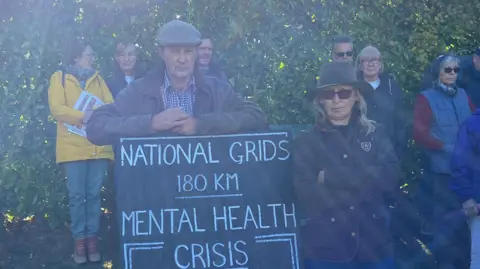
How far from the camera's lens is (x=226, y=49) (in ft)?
21.0

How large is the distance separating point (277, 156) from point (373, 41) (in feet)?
8.73

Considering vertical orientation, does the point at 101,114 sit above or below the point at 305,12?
below

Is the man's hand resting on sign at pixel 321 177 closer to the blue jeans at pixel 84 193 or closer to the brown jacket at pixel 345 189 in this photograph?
the brown jacket at pixel 345 189

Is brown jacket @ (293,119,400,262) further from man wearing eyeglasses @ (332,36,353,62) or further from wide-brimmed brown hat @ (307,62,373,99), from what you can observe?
man wearing eyeglasses @ (332,36,353,62)

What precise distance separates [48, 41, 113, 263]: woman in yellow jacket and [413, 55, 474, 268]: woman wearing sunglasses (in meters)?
2.57

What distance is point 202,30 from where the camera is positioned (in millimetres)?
6363

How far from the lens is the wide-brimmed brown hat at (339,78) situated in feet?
12.8

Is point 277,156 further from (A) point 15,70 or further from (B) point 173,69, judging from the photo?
(A) point 15,70

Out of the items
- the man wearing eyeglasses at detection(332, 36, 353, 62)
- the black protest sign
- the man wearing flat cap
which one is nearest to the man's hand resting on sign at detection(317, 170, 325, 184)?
the black protest sign

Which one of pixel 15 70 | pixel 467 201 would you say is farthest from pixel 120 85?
pixel 467 201

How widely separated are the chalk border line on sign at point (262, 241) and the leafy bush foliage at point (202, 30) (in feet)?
7.49

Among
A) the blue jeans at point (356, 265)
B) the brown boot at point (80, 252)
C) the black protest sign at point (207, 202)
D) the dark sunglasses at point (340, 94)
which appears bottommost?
the brown boot at point (80, 252)

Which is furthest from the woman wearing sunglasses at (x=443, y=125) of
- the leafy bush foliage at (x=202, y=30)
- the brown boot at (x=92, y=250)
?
the brown boot at (x=92, y=250)

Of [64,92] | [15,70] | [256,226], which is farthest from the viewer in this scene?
[15,70]
